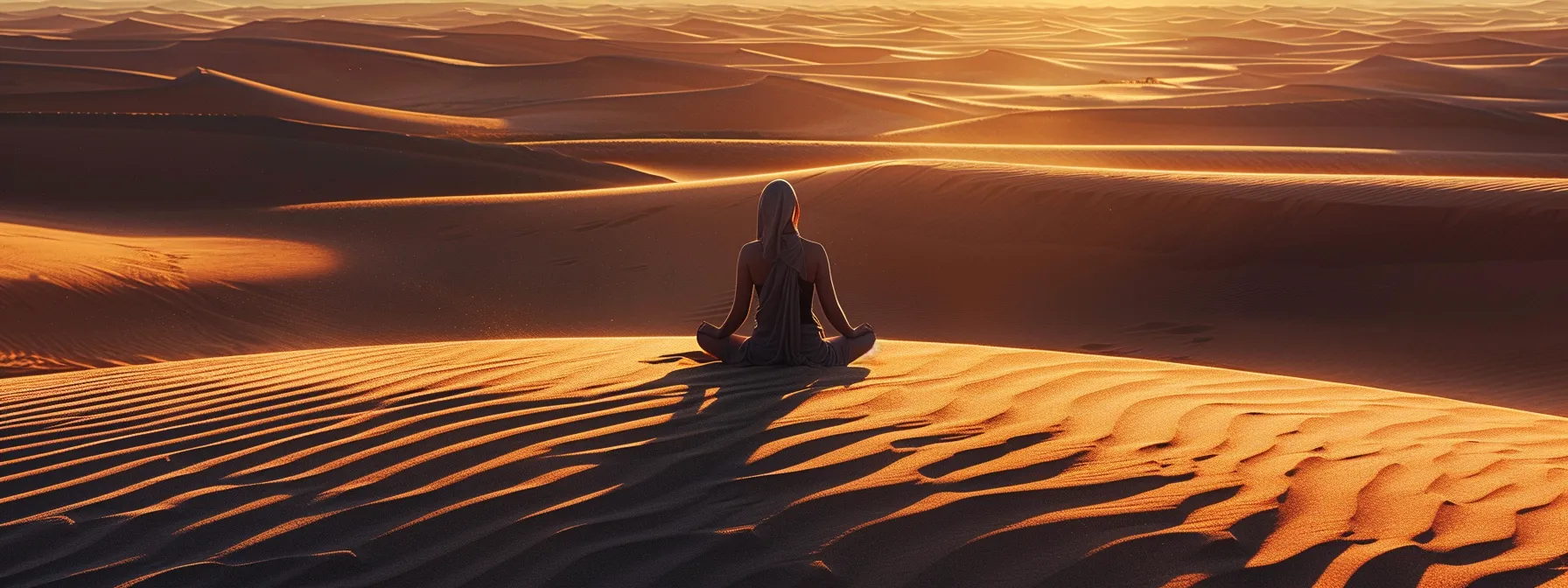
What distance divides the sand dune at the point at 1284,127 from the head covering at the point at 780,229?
785 inches

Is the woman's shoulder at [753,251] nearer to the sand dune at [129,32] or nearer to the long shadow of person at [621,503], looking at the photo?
the long shadow of person at [621,503]

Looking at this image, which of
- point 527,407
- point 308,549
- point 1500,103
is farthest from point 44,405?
point 1500,103

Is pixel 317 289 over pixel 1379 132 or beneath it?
beneath

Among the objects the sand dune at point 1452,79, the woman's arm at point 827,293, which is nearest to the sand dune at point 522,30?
the sand dune at point 1452,79

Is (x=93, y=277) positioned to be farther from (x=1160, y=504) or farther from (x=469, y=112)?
(x=469, y=112)

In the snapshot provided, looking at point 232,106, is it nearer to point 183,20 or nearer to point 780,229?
point 780,229

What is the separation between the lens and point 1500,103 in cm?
2994

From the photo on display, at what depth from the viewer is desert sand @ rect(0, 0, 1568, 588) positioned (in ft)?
10.5

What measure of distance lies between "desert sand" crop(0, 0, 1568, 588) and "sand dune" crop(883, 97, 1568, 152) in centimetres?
13

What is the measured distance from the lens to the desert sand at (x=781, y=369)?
126 inches

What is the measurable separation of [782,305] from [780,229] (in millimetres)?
321

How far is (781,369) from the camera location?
5.03 m

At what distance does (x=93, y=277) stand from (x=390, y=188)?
303 inches

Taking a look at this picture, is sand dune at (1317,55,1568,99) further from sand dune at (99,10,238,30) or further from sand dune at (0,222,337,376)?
sand dune at (99,10,238,30)
